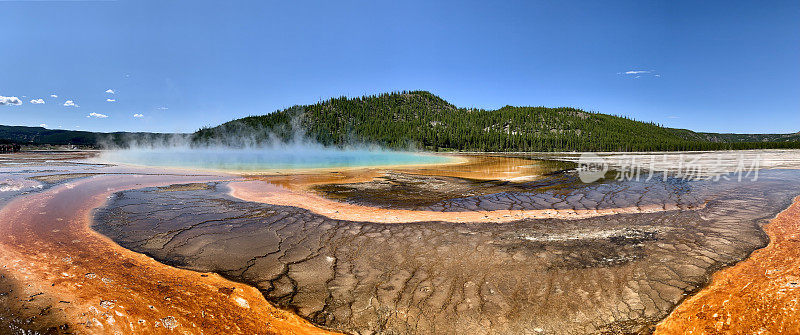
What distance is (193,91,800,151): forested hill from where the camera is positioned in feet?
375

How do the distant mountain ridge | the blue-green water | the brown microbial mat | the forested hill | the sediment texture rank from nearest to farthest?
the brown microbial mat < the sediment texture < the blue-green water < the forested hill < the distant mountain ridge

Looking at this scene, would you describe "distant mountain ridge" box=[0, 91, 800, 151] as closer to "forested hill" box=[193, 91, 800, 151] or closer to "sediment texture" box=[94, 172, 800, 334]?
"forested hill" box=[193, 91, 800, 151]

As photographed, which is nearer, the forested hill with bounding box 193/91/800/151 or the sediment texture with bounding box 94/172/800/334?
the sediment texture with bounding box 94/172/800/334

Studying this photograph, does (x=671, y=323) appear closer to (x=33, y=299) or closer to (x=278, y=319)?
(x=278, y=319)

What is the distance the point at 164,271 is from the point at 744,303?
9062mm

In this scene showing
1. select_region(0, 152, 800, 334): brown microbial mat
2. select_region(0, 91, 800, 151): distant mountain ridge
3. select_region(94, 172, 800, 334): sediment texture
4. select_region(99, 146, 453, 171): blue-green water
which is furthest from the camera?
select_region(0, 91, 800, 151): distant mountain ridge

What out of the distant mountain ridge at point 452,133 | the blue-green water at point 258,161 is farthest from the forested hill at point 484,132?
the blue-green water at point 258,161

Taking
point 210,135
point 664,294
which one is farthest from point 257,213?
point 210,135

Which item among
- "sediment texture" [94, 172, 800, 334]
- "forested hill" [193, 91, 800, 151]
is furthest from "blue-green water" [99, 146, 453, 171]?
"forested hill" [193, 91, 800, 151]

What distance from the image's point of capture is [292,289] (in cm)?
513

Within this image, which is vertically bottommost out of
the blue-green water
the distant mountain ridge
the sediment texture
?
the sediment texture

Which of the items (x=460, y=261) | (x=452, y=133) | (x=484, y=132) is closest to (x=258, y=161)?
(x=460, y=261)

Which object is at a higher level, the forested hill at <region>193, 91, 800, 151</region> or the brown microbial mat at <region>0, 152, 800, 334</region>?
the forested hill at <region>193, 91, 800, 151</region>

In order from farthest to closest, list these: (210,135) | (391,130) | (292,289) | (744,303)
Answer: (210,135) < (391,130) < (292,289) < (744,303)
